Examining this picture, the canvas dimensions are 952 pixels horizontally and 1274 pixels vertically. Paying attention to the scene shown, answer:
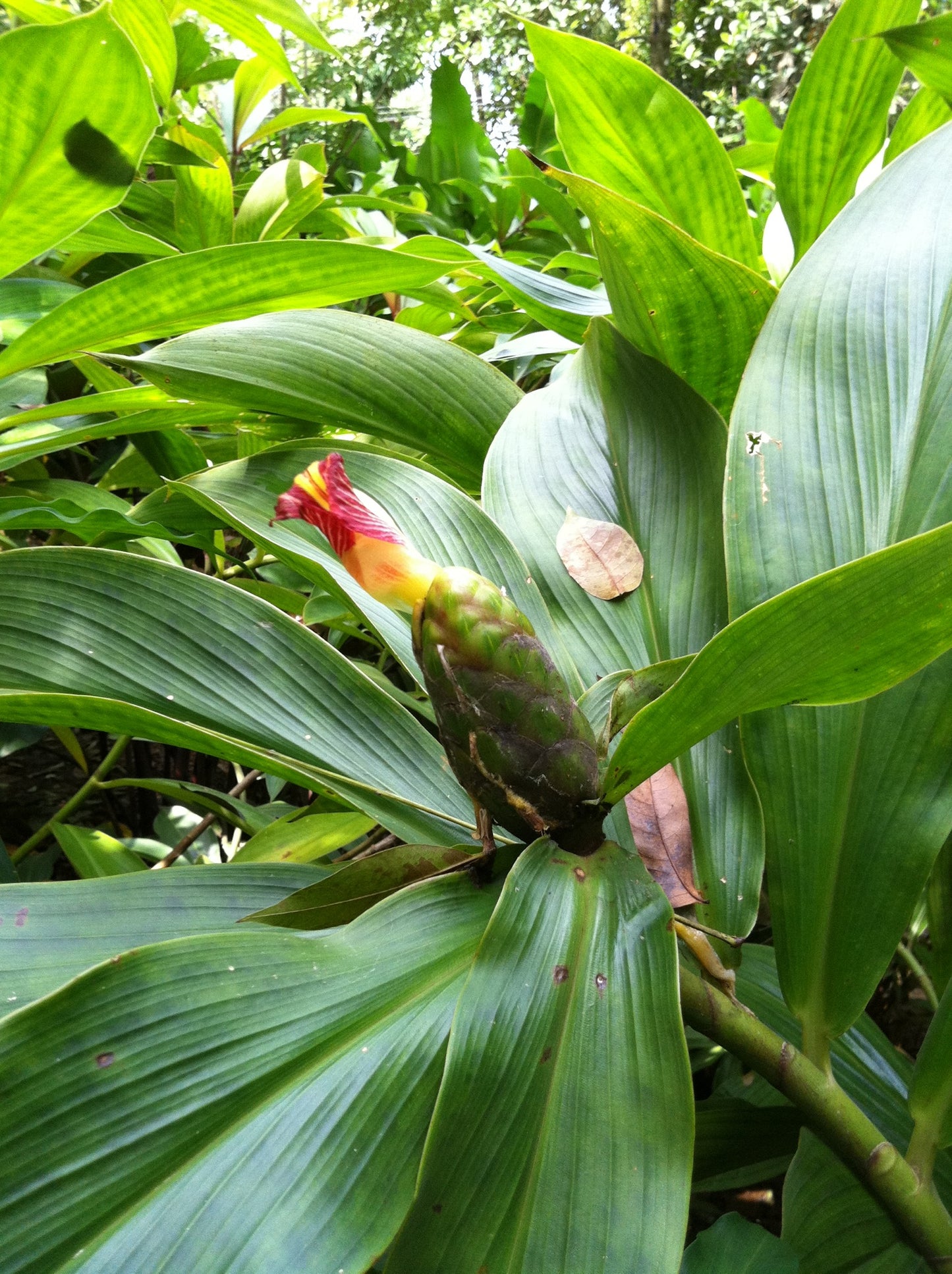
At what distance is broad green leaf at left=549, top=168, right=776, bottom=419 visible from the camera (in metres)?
0.47

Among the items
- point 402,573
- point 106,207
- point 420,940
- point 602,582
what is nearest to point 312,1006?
point 420,940

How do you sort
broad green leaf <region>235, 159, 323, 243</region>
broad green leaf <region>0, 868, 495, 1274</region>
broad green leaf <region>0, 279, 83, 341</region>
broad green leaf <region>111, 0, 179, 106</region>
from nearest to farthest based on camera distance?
broad green leaf <region>0, 868, 495, 1274</region>
broad green leaf <region>0, 279, 83, 341</region>
broad green leaf <region>111, 0, 179, 106</region>
broad green leaf <region>235, 159, 323, 243</region>

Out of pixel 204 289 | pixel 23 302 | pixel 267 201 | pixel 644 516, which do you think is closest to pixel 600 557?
pixel 644 516

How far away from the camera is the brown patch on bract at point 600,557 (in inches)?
18.3

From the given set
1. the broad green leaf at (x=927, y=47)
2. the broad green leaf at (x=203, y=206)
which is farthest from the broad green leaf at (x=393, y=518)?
the broad green leaf at (x=203, y=206)

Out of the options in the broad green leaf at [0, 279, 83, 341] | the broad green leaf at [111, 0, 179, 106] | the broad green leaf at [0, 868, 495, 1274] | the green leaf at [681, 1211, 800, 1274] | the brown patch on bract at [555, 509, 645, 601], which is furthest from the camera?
the broad green leaf at [111, 0, 179, 106]

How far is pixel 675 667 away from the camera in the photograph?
374 millimetres

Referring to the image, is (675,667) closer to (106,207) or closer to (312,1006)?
(312,1006)

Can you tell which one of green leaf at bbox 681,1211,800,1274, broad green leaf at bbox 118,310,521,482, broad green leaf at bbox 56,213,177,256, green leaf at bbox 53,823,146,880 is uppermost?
broad green leaf at bbox 56,213,177,256

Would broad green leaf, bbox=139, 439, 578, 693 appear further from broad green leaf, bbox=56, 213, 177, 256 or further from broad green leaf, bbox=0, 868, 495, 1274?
broad green leaf, bbox=56, 213, 177, 256

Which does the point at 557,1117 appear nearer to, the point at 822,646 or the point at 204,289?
the point at 822,646

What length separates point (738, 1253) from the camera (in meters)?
0.35

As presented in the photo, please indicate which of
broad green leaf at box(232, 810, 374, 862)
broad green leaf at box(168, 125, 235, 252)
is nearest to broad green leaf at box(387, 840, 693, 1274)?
broad green leaf at box(232, 810, 374, 862)

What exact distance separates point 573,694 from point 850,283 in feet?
0.83
